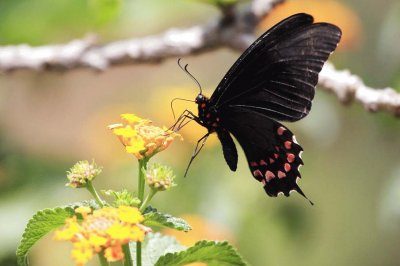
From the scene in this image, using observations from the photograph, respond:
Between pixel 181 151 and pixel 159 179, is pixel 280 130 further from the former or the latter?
pixel 181 151

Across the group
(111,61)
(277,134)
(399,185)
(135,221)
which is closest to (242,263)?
(135,221)

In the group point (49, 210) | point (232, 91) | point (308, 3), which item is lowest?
point (49, 210)

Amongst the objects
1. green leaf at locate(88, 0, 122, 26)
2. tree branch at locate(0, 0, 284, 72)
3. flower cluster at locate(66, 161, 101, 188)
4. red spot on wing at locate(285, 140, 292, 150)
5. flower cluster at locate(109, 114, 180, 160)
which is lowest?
flower cluster at locate(66, 161, 101, 188)

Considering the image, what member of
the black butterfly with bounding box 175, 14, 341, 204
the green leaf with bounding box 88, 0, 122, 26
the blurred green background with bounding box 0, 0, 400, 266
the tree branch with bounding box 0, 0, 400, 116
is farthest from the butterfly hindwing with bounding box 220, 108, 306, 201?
the green leaf with bounding box 88, 0, 122, 26

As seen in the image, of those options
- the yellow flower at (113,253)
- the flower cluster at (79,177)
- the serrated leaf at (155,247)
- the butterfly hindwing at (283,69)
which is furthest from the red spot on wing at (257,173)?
the yellow flower at (113,253)

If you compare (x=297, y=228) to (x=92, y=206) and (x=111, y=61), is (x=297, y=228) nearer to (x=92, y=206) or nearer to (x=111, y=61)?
(x=111, y=61)

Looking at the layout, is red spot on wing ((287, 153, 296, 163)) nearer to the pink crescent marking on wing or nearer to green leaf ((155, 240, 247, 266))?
the pink crescent marking on wing

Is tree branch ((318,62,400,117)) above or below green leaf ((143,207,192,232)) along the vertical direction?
above
